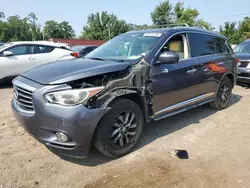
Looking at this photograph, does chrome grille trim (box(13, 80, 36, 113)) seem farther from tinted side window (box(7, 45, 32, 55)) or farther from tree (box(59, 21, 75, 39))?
tree (box(59, 21, 75, 39))

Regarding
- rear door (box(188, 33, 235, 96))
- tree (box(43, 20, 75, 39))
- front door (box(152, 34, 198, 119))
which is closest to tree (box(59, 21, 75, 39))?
tree (box(43, 20, 75, 39))

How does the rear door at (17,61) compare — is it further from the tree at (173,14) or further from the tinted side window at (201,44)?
the tree at (173,14)

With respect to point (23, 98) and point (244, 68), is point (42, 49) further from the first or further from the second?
point (244, 68)

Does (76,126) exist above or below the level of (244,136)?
above

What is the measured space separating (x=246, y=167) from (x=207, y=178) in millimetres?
638

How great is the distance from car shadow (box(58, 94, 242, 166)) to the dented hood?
1.12m

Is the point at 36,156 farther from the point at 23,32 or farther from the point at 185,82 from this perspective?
the point at 23,32

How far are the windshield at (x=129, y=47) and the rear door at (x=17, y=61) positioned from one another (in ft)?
15.0

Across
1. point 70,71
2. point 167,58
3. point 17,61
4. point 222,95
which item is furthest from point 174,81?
point 17,61

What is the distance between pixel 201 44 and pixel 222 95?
1387 millimetres

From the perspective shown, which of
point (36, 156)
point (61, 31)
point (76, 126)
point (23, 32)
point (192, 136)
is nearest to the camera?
point (76, 126)

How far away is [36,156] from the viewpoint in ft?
11.2

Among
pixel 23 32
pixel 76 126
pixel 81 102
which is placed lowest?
pixel 76 126

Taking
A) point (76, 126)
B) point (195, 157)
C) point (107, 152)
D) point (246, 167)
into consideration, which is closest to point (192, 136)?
point (195, 157)
